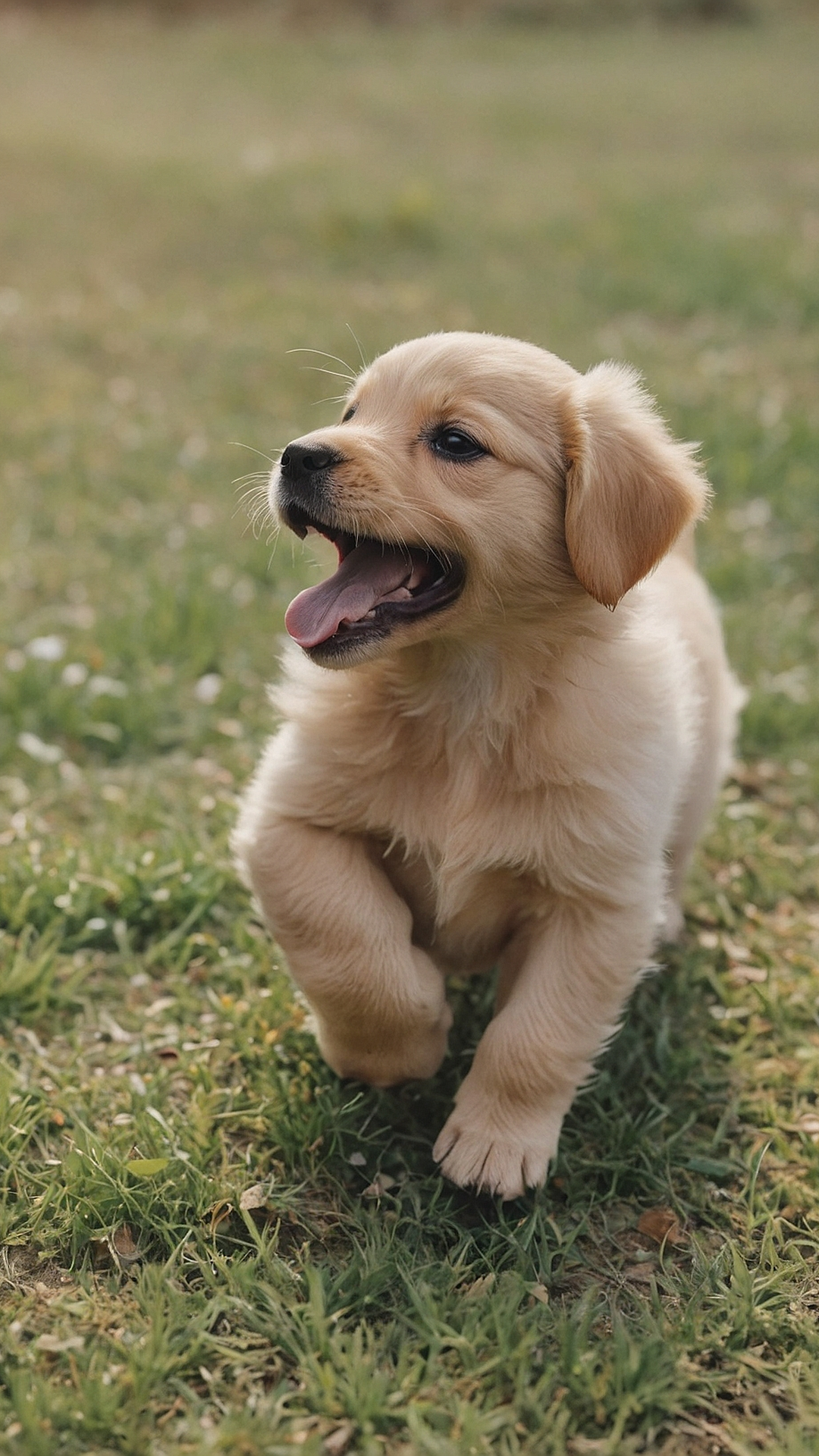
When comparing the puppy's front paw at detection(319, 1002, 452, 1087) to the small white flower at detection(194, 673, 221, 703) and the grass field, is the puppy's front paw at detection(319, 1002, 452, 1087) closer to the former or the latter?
the grass field

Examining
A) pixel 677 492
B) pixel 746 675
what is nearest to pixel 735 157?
pixel 746 675

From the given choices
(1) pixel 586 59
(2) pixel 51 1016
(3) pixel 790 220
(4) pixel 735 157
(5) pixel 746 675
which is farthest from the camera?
(1) pixel 586 59

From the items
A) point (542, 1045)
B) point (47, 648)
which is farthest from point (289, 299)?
point (542, 1045)

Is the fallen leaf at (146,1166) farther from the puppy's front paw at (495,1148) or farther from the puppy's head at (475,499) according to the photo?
the puppy's head at (475,499)

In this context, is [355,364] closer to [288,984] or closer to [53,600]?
[53,600]

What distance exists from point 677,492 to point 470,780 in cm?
64

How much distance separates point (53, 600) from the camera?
15.7ft

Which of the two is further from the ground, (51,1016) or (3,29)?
(51,1016)

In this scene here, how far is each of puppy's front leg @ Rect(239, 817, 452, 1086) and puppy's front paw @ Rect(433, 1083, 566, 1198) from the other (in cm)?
18

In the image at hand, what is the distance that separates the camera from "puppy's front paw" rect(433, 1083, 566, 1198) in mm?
2492

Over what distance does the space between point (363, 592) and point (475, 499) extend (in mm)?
268

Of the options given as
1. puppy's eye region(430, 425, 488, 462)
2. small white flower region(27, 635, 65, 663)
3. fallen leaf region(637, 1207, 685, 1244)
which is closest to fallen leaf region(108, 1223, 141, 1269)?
fallen leaf region(637, 1207, 685, 1244)

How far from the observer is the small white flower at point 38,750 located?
3.86m

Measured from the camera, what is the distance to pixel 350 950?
2.55 meters
